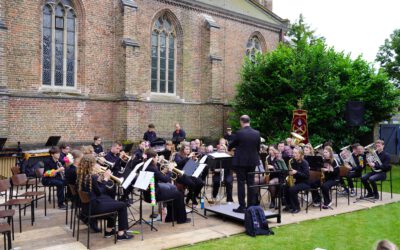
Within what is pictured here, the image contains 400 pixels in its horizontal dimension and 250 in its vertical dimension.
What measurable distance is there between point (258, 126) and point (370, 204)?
8847mm

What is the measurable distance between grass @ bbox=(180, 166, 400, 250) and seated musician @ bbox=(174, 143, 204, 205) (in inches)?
93.6

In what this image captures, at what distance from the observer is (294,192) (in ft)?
30.8

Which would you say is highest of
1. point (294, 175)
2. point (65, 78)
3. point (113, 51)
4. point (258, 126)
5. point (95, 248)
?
point (113, 51)

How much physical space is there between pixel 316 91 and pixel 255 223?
37.6ft

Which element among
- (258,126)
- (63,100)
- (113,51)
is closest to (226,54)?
(258,126)

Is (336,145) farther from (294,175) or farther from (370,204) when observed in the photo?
(294,175)

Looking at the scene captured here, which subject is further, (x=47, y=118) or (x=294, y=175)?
(x=47, y=118)

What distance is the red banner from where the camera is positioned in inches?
620

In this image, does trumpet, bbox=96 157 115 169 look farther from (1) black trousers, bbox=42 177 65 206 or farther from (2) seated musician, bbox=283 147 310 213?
(2) seated musician, bbox=283 147 310 213

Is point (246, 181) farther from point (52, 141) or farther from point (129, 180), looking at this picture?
point (52, 141)

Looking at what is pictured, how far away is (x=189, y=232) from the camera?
7.59 m

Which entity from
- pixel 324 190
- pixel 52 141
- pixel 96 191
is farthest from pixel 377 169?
pixel 52 141

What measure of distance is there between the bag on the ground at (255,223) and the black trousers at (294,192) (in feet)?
6.81

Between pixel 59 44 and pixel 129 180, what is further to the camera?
pixel 59 44
